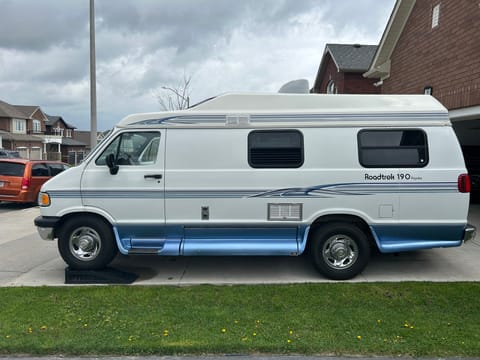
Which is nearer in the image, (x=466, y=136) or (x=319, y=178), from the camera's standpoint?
(x=319, y=178)

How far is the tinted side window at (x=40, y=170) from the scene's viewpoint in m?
11.9

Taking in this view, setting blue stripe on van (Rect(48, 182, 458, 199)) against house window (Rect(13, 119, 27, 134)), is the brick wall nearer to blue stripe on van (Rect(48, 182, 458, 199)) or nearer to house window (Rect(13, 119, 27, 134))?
blue stripe on van (Rect(48, 182, 458, 199))

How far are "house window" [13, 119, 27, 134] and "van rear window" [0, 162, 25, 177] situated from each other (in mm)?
49084

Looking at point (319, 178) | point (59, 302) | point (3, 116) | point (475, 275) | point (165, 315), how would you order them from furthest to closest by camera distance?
point (3, 116), point (475, 275), point (319, 178), point (59, 302), point (165, 315)

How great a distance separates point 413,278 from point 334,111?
2.67m

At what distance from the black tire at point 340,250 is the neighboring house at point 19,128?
1834 inches

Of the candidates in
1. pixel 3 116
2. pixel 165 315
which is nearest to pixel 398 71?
pixel 165 315

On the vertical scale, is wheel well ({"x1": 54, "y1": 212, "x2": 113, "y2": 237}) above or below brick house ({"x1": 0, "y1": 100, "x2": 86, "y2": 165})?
below

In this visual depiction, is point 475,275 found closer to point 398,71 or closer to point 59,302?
point 59,302

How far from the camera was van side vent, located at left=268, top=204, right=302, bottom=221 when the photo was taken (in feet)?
17.0

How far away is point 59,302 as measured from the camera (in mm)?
4395

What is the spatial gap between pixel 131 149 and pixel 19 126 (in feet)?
193

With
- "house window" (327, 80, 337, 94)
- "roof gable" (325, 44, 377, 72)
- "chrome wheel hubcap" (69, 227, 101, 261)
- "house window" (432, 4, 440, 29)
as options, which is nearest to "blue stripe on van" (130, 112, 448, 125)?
"chrome wheel hubcap" (69, 227, 101, 261)

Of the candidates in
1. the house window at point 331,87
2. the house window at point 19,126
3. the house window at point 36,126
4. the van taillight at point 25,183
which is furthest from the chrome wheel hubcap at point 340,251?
the house window at point 36,126
